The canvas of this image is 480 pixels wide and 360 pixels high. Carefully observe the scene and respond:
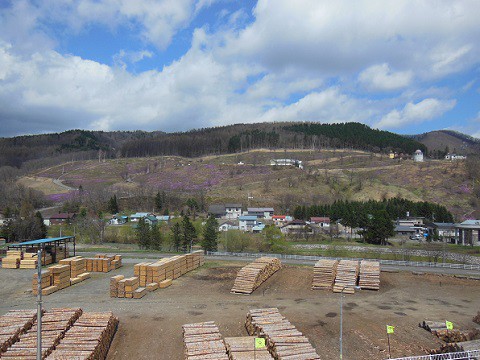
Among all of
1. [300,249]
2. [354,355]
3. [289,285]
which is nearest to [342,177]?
[300,249]

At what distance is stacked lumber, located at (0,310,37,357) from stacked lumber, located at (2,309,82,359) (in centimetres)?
26

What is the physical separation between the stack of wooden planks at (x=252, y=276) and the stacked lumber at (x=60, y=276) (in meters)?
12.1

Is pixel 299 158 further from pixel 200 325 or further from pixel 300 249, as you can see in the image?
pixel 200 325

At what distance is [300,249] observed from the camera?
5278 centimetres

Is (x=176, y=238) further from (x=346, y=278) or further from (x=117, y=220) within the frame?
(x=117, y=220)

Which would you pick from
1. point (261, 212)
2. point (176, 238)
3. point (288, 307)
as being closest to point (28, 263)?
point (176, 238)

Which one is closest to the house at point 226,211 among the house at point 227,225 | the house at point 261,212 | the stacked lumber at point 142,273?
the house at point 261,212

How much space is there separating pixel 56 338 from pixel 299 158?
127921 millimetres

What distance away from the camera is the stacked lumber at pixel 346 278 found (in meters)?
25.5

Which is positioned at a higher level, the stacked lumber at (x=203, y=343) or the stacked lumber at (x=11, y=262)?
the stacked lumber at (x=203, y=343)

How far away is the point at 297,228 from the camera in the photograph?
64438 millimetres

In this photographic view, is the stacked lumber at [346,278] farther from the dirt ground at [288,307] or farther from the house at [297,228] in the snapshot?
the house at [297,228]

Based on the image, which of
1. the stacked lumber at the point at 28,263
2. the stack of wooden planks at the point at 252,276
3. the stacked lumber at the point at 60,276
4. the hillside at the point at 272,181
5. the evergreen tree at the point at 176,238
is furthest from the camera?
the hillside at the point at 272,181

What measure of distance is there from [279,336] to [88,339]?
24.6 ft
